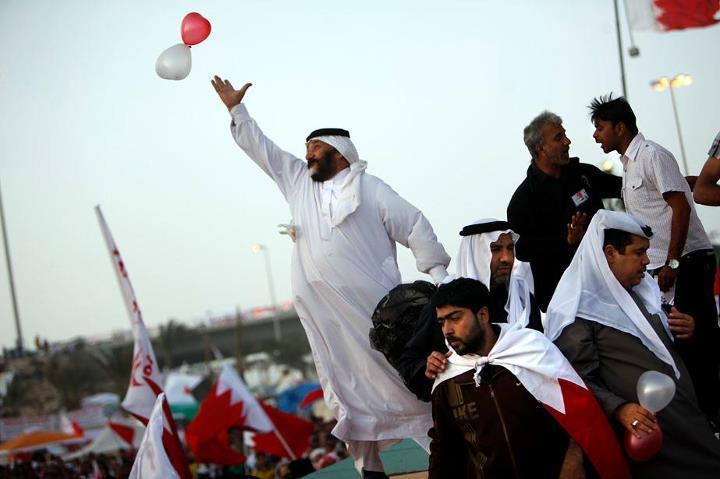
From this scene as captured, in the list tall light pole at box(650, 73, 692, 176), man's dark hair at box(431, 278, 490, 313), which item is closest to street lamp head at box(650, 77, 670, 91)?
tall light pole at box(650, 73, 692, 176)

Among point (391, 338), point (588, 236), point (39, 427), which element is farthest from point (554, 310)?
point (39, 427)

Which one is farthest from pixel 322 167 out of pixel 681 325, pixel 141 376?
pixel 141 376

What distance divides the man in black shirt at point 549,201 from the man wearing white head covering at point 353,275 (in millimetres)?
485

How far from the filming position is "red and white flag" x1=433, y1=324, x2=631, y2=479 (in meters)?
4.02

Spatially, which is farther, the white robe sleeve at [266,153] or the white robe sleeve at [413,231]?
the white robe sleeve at [266,153]

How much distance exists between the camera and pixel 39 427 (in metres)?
32.8

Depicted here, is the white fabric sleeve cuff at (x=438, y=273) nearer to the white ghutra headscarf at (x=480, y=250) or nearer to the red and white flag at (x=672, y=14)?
the white ghutra headscarf at (x=480, y=250)

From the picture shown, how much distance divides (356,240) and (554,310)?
77.7 inches

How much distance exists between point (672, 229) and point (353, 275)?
177 cm

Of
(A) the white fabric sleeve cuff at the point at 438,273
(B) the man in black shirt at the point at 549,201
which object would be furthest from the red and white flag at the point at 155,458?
(B) the man in black shirt at the point at 549,201

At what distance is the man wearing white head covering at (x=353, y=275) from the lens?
6.07 metres

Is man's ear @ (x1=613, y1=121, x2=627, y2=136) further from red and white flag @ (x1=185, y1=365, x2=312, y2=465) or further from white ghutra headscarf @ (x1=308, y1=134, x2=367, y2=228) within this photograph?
red and white flag @ (x1=185, y1=365, x2=312, y2=465)

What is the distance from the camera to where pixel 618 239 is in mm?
4496

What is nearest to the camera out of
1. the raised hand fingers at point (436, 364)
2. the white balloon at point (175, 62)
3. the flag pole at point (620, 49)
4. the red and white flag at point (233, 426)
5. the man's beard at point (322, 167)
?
the raised hand fingers at point (436, 364)
